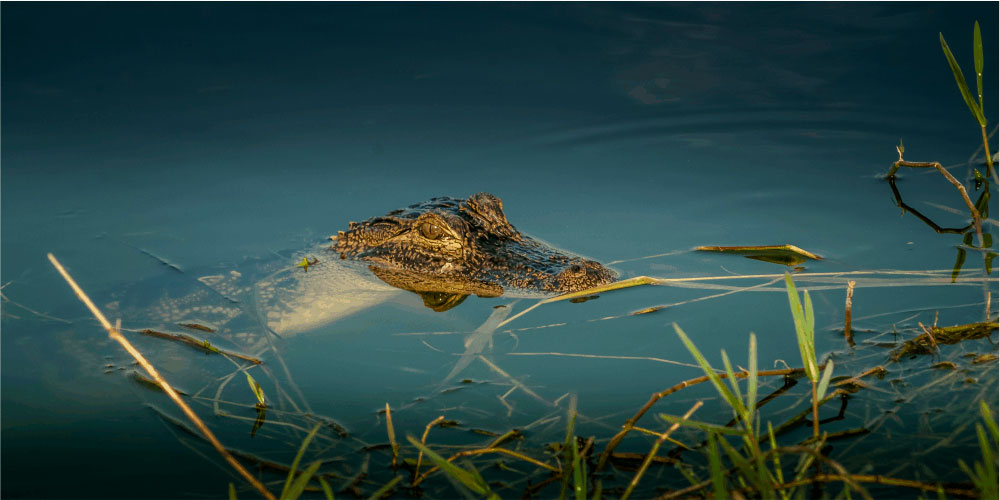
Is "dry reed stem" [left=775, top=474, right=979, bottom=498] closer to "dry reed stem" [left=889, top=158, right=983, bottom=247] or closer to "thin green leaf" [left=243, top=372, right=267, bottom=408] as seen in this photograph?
"thin green leaf" [left=243, top=372, right=267, bottom=408]

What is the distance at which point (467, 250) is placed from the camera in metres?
5.02

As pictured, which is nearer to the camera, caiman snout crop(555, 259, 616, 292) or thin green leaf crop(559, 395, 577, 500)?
thin green leaf crop(559, 395, 577, 500)

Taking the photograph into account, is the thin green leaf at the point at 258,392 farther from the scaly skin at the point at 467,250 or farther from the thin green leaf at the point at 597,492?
the scaly skin at the point at 467,250

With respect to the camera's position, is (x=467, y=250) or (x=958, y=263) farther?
(x=467, y=250)


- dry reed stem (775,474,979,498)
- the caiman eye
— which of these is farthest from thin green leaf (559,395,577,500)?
the caiman eye

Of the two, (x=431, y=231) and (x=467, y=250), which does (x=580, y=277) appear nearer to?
(x=467, y=250)

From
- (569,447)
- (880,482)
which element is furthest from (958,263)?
(569,447)

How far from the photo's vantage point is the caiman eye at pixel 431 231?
5.11m

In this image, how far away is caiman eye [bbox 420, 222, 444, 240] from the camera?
5.11 m

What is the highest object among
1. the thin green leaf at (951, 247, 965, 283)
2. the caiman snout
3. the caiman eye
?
the caiman eye

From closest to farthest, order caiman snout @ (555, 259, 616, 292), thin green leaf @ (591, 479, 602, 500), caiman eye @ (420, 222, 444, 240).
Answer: thin green leaf @ (591, 479, 602, 500)
caiman snout @ (555, 259, 616, 292)
caiman eye @ (420, 222, 444, 240)

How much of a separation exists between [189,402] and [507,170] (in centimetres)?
361

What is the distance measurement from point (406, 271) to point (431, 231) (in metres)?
0.35

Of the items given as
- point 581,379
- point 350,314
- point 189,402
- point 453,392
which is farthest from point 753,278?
point 189,402
